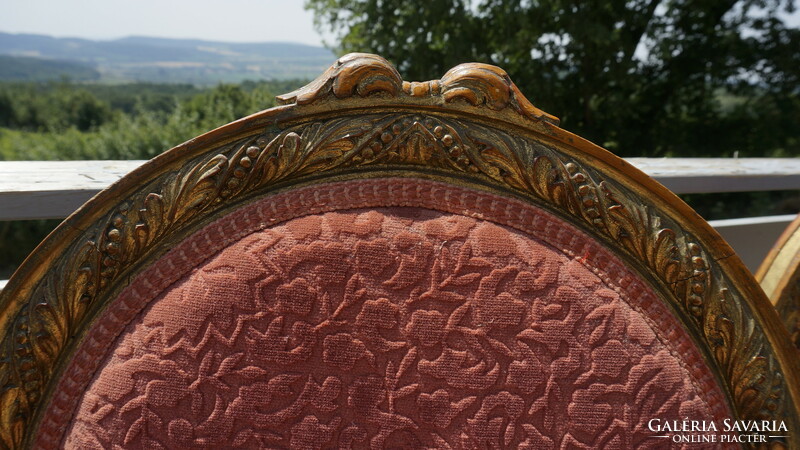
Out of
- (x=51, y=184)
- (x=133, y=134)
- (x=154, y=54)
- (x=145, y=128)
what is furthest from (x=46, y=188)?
(x=154, y=54)

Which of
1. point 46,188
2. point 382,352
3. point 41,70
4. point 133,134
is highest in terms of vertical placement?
point 41,70

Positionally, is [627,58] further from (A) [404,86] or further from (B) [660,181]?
(A) [404,86]

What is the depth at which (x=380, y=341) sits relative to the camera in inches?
29.8

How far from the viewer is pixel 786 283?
36.9 inches

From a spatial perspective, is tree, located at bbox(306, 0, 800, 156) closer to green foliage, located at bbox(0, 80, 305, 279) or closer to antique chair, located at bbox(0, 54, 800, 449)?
green foliage, located at bbox(0, 80, 305, 279)

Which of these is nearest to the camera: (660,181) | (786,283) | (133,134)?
(786,283)

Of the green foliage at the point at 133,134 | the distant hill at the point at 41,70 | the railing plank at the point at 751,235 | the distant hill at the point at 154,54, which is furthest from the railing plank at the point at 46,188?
the distant hill at the point at 41,70

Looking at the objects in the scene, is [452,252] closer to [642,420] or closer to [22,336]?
[642,420]

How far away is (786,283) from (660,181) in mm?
869

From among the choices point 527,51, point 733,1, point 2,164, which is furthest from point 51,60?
point 2,164

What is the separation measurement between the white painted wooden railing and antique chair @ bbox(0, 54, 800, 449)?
0.47 m

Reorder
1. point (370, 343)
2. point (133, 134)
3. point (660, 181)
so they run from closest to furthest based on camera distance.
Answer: point (370, 343)
point (660, 181)
point (133, 134)

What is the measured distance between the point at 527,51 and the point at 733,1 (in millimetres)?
2574

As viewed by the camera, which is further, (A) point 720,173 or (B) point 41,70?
(B) point 41,70
